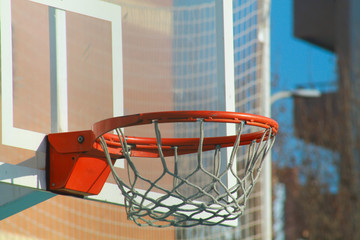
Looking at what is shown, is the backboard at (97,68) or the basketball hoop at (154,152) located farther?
the backboard at (97,68)

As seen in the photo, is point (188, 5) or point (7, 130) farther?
point (188, 5)

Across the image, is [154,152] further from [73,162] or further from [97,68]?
[97,68]

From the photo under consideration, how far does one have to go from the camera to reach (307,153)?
7.71m

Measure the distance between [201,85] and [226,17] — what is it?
398 millimetres

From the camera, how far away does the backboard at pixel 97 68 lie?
1.62 metres

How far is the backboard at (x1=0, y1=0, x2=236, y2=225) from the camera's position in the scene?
63.9 inches

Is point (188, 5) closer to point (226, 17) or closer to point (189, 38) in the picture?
point (189, 38)

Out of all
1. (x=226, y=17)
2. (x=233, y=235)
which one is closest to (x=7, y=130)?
(x=226, y=17)

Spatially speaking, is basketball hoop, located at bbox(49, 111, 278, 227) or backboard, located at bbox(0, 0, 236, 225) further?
backboard, located at bbox(0, 0, 236, 225)

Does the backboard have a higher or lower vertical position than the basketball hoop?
Result: higher

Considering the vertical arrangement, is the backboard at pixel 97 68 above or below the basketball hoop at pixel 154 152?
above

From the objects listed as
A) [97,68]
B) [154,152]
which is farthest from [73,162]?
[97,68]

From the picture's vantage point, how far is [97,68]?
189 centimetres

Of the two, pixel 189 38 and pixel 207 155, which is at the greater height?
pixel 189 38
